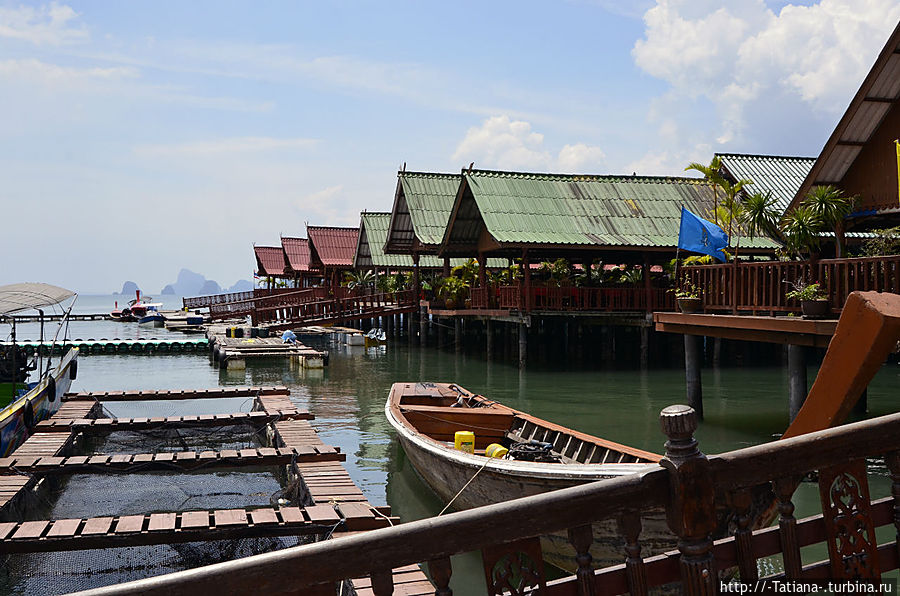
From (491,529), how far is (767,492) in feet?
4.54

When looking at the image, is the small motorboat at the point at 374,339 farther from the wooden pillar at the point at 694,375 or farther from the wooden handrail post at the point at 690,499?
the wooden handrail post at the point at 690,499

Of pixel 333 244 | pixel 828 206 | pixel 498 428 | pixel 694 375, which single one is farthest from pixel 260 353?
pixel 333 244

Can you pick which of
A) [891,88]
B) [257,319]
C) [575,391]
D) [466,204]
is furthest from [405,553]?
[257,319]

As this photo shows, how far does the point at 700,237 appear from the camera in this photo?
16.9m

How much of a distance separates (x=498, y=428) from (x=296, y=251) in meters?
49.4

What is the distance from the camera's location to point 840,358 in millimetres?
4227

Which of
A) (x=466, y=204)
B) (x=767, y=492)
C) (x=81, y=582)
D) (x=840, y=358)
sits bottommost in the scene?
(x=81, y=582)

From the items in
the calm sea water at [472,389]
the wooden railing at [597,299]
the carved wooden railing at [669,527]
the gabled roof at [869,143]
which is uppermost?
the gabled roof at [869,143]

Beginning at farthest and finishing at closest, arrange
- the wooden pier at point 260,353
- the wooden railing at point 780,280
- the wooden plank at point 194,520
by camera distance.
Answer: the wooden pier at point 260,353 → the wooden railing at point 780,280 → the wooden plank at point 194,520

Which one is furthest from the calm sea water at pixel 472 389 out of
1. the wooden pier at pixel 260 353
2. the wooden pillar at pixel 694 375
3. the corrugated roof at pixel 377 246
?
the corrugated roof at pixel 377 246

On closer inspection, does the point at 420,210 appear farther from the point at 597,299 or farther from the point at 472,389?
the point at 472,389

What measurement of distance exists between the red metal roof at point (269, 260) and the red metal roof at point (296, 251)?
601 centimetres

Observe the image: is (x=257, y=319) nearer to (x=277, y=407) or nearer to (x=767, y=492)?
(x=277, y=407)

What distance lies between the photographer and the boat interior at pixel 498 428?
28.8ft
